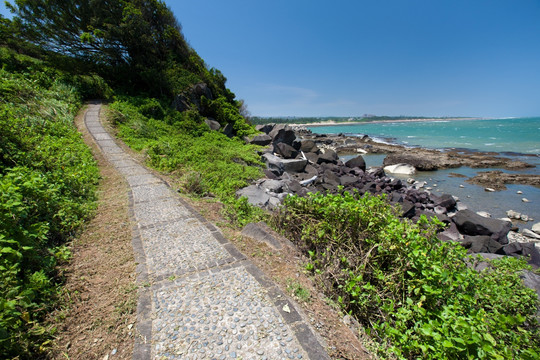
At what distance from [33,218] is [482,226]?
10918 mm

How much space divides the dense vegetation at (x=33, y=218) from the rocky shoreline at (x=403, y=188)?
13.8 feet

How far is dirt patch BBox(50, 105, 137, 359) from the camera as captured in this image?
2.30m

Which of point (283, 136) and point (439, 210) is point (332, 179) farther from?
point (283, 136)

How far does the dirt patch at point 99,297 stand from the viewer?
2303 mm

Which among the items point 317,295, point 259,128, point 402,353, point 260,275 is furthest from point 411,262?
point 259,128

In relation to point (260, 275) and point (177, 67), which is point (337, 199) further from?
point (177, 67)

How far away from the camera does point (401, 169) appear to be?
56.9 feet

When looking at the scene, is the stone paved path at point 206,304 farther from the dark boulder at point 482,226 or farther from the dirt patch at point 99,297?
the dark boulder at point 482,226

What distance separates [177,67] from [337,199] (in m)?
20.0

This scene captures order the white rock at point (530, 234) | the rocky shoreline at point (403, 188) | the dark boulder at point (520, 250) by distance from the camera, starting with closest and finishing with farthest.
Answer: the dark boulder at point (520, 250), the rocky shoreline at point (403, 188), the white rock at point (530, 234)

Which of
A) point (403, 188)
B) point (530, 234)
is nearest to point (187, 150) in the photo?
point (403, 188)

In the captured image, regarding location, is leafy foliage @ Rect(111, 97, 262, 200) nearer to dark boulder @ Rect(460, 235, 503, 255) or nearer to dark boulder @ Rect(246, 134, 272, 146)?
dark boulder @ Rect(246, 134, 272, 146)

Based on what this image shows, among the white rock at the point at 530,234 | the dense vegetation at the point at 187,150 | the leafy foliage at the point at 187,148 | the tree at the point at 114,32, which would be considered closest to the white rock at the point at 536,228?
the white rock at the point at 530,234

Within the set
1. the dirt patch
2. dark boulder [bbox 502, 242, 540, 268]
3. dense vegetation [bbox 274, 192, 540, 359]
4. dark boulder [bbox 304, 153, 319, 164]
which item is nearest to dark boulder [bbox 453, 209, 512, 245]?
dark boulder [bbox 502, 242, 540, 268]
